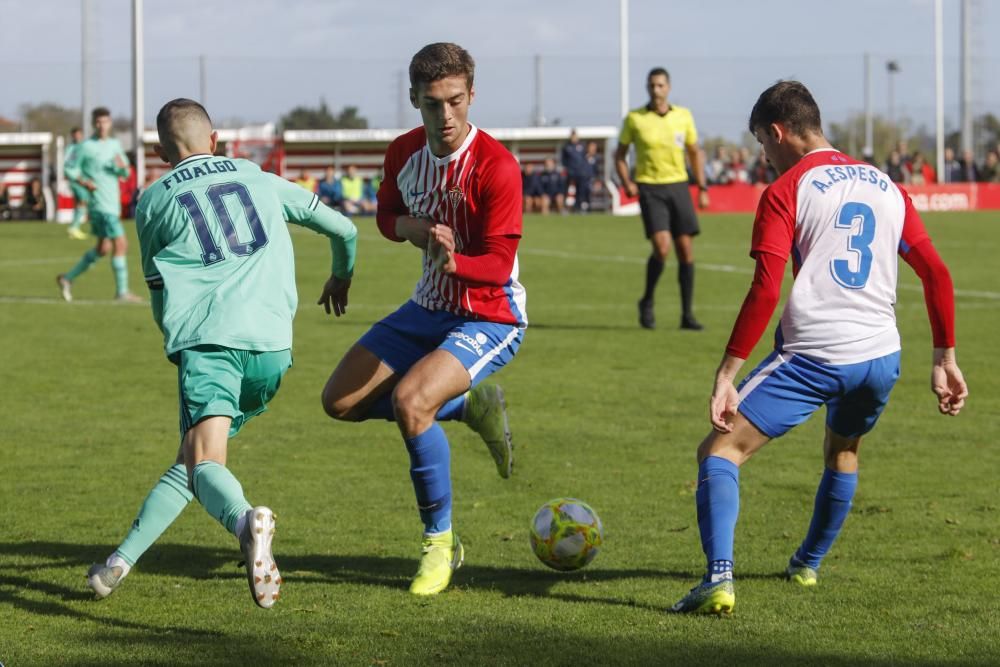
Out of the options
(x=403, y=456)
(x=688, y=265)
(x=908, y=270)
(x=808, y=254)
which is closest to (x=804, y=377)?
(x=808, y=254)

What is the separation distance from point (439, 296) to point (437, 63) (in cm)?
98

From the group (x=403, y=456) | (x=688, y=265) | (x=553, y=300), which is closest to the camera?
(x=403, y=456)

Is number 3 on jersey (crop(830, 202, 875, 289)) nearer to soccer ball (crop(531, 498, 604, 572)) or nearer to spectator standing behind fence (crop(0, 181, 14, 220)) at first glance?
soccer ball (crop(531, 498, 604, 572))

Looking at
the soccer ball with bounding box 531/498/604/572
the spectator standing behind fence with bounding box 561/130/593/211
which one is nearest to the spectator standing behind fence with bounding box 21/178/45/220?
the spectator standing behind fence with bounding box 561/130/593/211

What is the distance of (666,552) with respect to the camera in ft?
20.4

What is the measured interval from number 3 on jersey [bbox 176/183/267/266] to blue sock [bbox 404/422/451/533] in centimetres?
103

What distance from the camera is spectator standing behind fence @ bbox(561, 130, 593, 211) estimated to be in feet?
120

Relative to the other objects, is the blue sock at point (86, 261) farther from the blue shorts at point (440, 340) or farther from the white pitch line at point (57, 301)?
the blue shorts at point (440, 340)

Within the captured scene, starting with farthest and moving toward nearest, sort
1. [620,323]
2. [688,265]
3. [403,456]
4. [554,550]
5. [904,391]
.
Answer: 1. [620,323]
2. [688,265]
3. [904,391]
4. [403,456]
5. [554,550]

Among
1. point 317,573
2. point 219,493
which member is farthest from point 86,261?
point 219,493

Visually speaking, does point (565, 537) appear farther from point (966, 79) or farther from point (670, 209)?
point (966, 79)

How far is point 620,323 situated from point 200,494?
10201mm

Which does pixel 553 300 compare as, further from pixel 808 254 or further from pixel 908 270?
pixel 808 254

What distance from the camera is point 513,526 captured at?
672 cm
